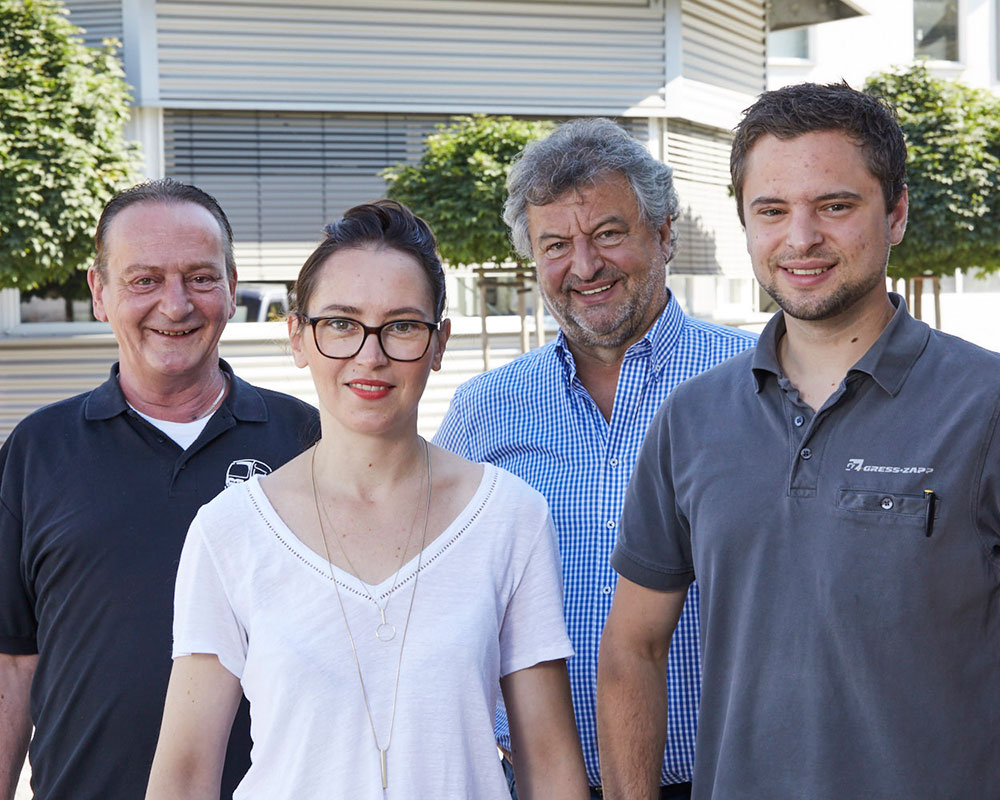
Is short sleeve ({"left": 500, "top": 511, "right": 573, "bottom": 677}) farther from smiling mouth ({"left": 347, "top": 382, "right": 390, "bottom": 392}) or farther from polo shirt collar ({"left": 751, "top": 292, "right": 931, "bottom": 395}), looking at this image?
polo shirt collar ({"left": 751, "top": 292, "right": 931, "bottom": 395})

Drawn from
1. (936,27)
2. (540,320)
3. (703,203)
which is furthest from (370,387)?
(936,27)

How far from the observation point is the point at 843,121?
2344mm

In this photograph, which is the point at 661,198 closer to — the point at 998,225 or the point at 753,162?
the point at 753,162

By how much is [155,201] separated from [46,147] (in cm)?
856

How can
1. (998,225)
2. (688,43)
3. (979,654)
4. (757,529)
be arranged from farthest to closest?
(688,43)
(998,225)
(757,529)
(979,654)

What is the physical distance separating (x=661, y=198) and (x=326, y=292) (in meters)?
1.35

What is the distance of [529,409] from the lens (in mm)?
3291

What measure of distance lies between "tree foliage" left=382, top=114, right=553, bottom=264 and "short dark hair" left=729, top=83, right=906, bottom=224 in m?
9.00

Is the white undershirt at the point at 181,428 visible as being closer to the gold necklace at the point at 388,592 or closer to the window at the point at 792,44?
the gold necklace at the point at 388,592

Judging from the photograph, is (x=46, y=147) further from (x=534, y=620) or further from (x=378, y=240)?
(x=534, y=620)

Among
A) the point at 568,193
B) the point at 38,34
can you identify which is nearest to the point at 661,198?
the point at 568,193

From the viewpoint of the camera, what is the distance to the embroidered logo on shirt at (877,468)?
2.10 meters

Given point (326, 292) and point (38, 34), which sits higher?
point (38, 34)

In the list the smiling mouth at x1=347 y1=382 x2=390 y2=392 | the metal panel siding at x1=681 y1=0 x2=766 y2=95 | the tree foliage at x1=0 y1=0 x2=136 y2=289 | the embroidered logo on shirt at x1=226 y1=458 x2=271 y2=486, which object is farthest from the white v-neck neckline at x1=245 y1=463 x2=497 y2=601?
the metal panel siding at x1=681 y1=0 x2=766 y2=95
